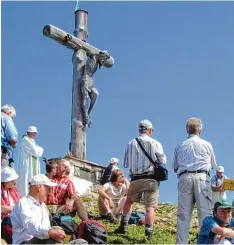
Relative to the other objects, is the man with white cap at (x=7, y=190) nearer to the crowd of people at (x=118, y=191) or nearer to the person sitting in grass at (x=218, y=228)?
the crowd of people at (x=118, y=191)

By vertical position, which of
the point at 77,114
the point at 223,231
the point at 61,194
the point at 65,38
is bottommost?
the point at 223,231

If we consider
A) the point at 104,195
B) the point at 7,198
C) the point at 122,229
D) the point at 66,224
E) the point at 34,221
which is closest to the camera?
the point at 34,221

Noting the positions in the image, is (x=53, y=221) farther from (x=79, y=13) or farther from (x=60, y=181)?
(x=79, y=13)

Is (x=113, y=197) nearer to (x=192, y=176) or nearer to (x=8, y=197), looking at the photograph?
(x=192, y=176)

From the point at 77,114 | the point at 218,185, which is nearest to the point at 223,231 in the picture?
the point at 218,185

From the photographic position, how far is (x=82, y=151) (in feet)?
61.7

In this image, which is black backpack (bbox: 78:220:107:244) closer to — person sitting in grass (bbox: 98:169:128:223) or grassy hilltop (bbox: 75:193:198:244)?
grassy hilltop (bbox: 75:193:198:244)

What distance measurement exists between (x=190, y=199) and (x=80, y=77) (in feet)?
32.8

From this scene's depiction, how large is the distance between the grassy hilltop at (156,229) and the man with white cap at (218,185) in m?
0.65

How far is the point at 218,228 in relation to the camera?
7863 millimetres

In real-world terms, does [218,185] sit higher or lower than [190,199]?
higher

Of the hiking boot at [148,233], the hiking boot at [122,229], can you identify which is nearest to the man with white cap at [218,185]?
the hiking boot at [122,229]

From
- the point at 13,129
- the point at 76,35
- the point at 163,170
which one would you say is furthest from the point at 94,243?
the point at 76,35

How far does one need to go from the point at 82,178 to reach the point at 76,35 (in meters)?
4.49
